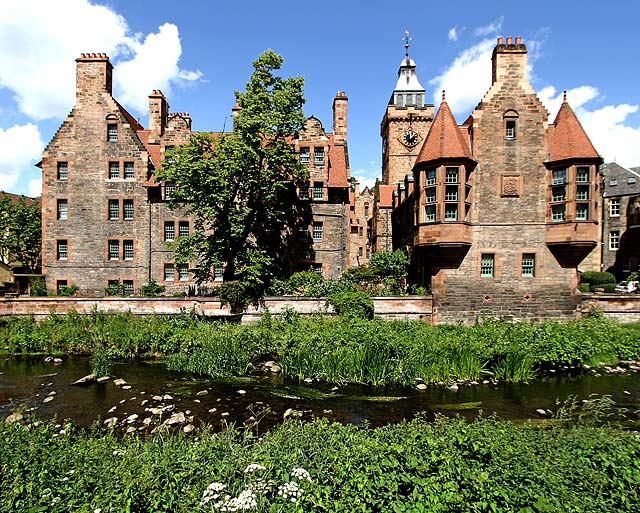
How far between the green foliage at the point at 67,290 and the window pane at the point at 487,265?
28294mm

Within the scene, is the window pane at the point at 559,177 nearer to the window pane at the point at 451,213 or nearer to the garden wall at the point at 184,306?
the window pane at the point at 451,213

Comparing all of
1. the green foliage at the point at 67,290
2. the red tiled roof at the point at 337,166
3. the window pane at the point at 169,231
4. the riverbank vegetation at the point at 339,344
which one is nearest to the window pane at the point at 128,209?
the window pane at the point at 169,231

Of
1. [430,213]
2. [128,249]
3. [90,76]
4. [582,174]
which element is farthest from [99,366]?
[582,174]

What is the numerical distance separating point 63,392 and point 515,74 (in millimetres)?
27947

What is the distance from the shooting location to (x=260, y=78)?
22.4m

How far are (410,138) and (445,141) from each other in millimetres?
26348

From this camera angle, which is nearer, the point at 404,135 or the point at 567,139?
the point at 567,139

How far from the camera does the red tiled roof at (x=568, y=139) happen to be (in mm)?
19844

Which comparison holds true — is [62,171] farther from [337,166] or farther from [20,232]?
[337,166]

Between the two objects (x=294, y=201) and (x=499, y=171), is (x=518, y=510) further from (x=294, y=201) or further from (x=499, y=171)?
(x=294, y=201)

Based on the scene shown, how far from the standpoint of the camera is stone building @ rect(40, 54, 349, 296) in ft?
87.4

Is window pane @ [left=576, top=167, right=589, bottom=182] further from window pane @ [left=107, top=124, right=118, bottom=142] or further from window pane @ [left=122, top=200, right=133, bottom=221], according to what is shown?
window pane @ [left=107, top=124, right=118, bottom=142]

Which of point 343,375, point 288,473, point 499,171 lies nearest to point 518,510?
point 288,473

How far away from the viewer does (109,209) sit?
27.1 metres
